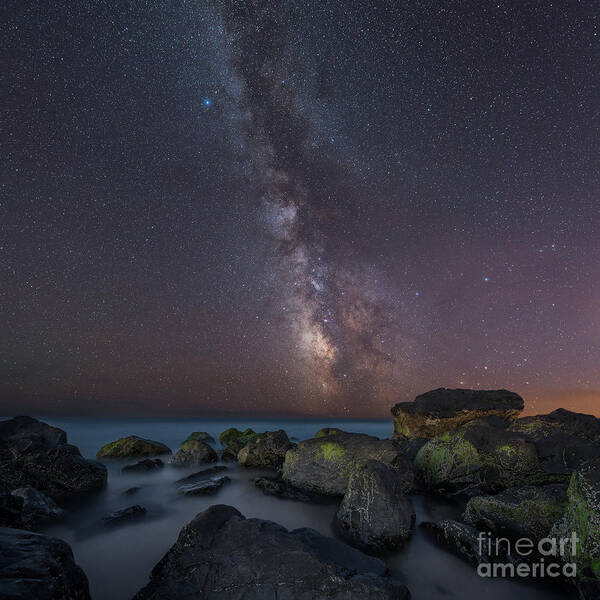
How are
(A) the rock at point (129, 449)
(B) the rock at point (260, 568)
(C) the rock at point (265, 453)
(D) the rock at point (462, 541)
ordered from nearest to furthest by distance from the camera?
1. (B) the rock at point (260, 568)
2. (D) the rock at point (462, 541)
3. (C) the rock at point (265, 453)
4. (A) the rock at point (129, 449)

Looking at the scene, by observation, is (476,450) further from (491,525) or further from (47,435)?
(47,435)

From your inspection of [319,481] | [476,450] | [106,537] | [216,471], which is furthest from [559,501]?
[216,471]

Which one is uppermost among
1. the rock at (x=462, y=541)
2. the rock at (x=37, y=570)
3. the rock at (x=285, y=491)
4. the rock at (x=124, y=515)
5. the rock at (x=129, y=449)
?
the rock at (x=37, y=570)

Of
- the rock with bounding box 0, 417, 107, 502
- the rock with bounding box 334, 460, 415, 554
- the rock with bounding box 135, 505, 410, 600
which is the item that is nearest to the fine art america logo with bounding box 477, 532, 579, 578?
the rock with bounding box 334, 460, 415, 554

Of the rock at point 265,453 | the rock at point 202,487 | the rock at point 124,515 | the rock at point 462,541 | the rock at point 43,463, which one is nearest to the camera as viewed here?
the rock at point 462,541

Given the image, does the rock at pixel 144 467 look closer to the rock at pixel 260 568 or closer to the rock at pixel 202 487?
the rock at pixel 202 487

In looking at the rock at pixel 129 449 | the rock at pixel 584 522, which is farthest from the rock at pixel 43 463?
the rock at pixel 584 522

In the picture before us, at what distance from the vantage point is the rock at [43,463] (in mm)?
9625

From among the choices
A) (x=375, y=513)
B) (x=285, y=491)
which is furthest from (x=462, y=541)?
(x=285, y=491)

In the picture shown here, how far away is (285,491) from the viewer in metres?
10.3

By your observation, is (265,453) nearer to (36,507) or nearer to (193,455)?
(193,455)

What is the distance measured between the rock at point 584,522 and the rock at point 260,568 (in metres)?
2.98

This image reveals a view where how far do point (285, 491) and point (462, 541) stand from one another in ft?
18.9

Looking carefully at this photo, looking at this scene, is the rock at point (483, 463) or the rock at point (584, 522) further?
the rock at point (483, 463)
